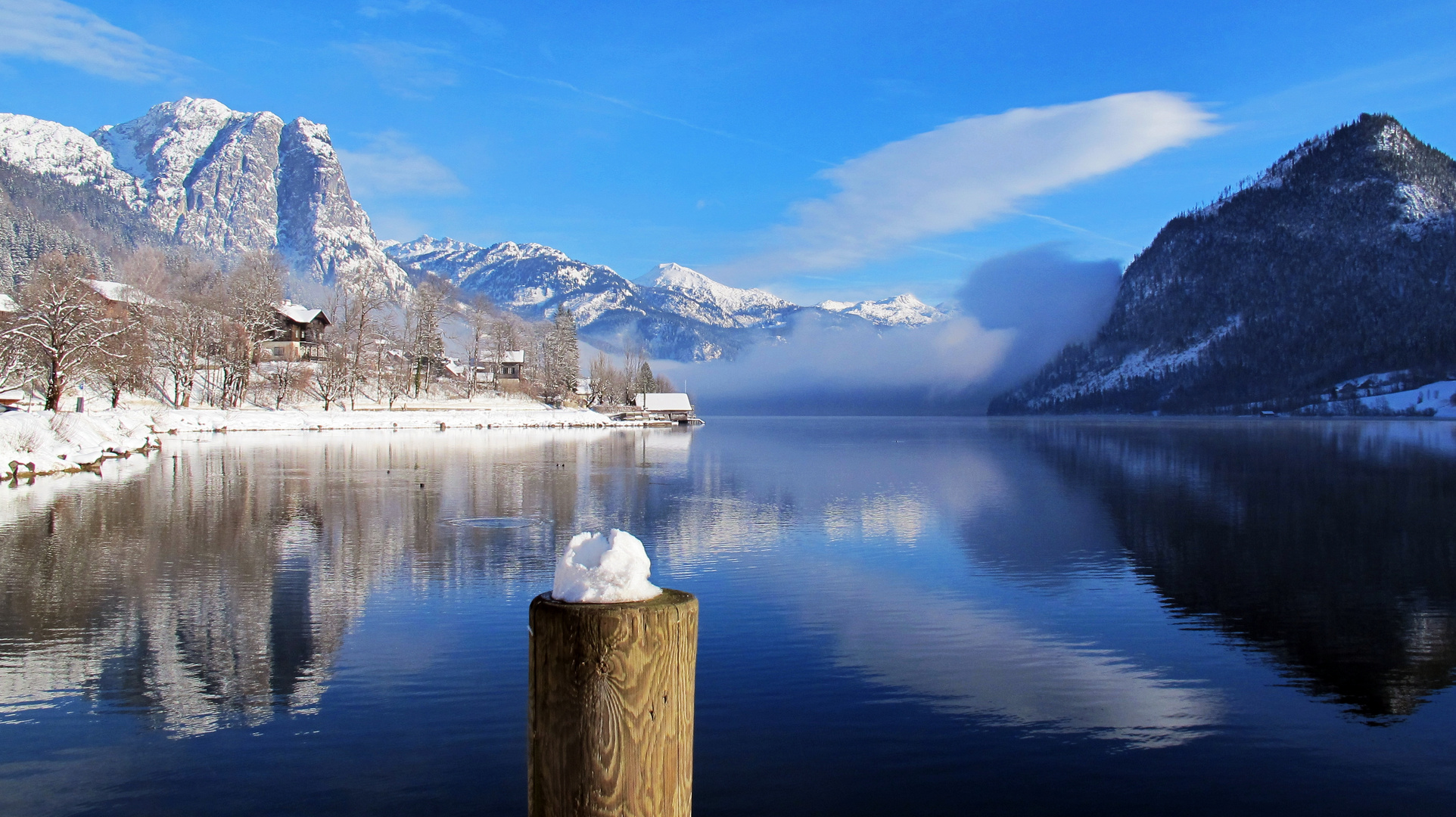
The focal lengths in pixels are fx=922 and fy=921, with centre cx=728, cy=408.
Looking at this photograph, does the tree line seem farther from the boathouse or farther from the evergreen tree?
the boathouse

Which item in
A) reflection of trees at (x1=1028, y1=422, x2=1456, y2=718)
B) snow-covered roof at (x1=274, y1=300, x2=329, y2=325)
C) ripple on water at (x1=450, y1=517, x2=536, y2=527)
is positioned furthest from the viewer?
snow-covered roof at (x1=274, y1=300, x2=329, y2=325)

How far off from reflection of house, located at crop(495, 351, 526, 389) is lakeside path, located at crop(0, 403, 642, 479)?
536 inches

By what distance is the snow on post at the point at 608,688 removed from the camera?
394 cm

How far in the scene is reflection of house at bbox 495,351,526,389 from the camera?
452ft

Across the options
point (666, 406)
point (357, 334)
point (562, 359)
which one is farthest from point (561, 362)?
point (357, 334)

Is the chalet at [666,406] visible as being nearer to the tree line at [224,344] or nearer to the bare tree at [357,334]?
the tree line at [224,344]

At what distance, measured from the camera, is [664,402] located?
170250 mm

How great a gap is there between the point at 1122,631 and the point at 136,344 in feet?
245

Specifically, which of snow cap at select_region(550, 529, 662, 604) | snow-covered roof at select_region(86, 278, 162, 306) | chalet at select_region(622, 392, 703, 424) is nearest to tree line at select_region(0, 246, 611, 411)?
snow-covered roof at select_region(86, 278, 162, 306)

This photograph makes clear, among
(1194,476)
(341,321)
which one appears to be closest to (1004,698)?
(1194,476)

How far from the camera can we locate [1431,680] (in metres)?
12.1

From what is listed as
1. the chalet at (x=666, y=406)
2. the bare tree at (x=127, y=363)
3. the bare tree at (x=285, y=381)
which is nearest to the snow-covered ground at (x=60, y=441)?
the bare tree at (x=127, y=363)

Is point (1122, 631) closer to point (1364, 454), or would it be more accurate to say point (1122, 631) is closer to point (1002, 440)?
point (1364, 454)

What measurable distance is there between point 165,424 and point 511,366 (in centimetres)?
7540
